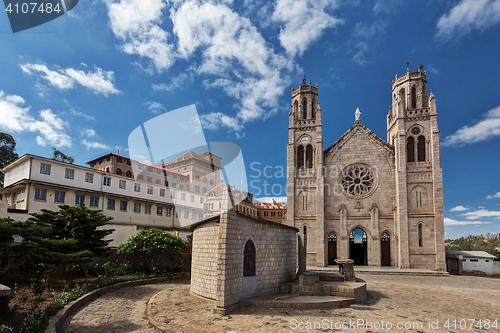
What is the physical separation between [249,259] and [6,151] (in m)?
40.7

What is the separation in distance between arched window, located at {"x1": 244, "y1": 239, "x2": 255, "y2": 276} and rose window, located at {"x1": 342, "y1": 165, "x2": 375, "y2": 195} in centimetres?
2007

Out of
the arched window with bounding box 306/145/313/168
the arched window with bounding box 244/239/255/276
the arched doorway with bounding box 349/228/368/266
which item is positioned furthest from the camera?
the arched window with bounding box 306/145/313/168

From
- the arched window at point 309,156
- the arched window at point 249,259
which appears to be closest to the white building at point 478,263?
the arched window at point 309,156

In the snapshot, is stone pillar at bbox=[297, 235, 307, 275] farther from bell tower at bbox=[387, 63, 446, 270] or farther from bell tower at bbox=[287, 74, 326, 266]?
bell tower at bbox=[387, 63, 446, 270]

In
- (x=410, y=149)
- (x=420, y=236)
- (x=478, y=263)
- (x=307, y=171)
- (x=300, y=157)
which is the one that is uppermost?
(x=410, y=149)

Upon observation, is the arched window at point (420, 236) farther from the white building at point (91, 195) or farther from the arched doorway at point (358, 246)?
the white building at point (91, 195)

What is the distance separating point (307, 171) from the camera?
3117 centimetres

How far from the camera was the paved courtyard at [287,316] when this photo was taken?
945 centimetres

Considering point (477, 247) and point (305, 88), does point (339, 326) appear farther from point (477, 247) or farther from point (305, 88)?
point (477, 247)

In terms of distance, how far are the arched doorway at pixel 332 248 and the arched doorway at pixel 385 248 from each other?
4408 mm

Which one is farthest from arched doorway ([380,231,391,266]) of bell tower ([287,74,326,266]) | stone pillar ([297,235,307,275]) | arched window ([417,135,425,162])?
stone pillar ([297,235,307,275])

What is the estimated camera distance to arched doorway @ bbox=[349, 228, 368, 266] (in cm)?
2839

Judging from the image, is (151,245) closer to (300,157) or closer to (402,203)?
(300,157)

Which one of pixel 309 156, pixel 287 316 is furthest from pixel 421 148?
pixel 287 316
